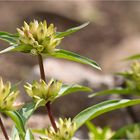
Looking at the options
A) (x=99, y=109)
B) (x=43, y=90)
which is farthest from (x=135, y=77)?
(x=43, y=90)

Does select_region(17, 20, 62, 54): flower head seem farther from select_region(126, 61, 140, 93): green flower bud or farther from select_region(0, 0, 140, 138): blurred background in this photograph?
select_region(0, 0, 140, 138): blurred background

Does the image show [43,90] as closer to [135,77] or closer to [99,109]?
[99,109]

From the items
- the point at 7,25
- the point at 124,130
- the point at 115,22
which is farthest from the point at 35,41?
the point at 115,22

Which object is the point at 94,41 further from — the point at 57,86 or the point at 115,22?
the point at 57,86

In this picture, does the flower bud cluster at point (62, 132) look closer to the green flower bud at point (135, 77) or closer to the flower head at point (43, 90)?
the flower head at point (43, 90)

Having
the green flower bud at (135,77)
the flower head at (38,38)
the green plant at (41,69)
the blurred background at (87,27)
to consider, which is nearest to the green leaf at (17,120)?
the green plant at (41,69)

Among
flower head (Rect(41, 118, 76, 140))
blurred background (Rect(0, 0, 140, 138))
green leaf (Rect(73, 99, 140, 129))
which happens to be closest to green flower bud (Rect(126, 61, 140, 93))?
green leaf (Rect(73, 99, 140, 129))

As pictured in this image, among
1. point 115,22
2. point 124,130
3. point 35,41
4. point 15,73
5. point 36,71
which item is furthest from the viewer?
point 115,22
